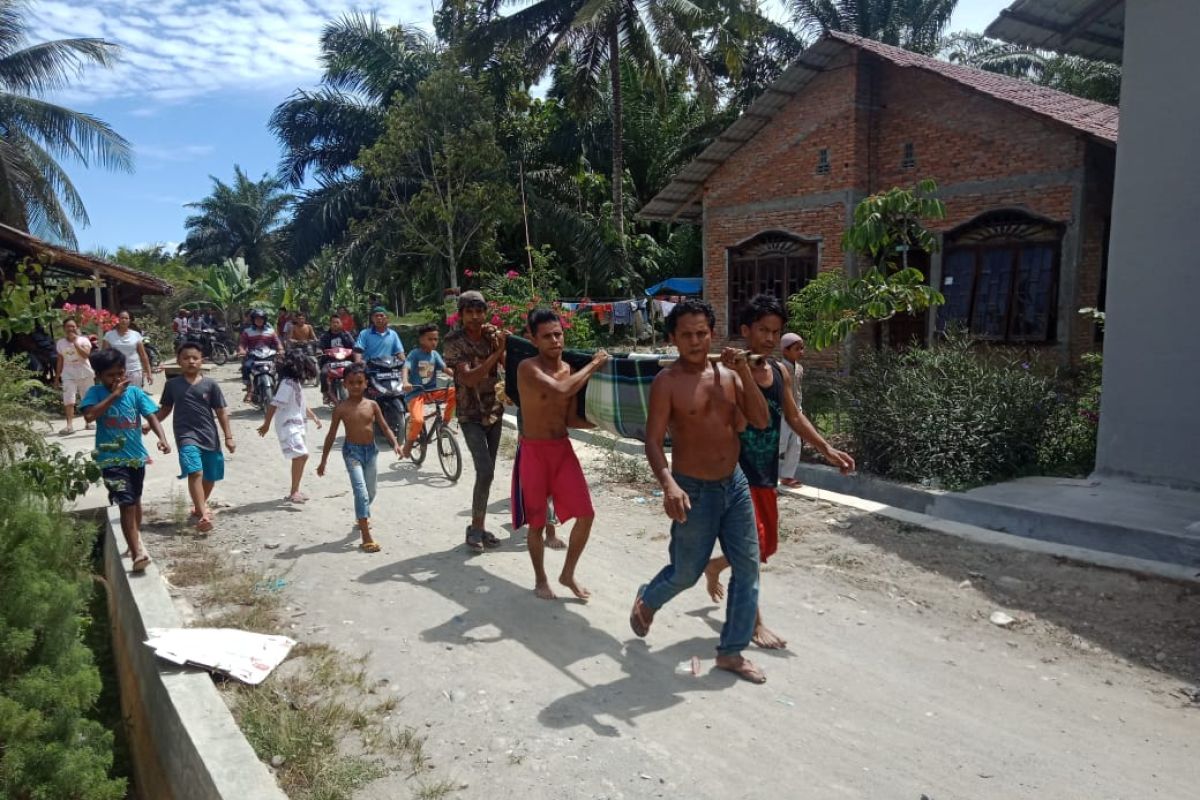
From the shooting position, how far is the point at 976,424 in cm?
770

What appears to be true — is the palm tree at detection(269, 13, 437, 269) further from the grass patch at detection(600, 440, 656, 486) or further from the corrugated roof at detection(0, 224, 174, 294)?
the grass patch at detection(600, 440, 656, 486)

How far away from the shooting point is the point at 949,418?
771 centimetres

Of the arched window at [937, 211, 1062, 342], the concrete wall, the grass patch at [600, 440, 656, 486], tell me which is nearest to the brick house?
the arched window at [937, 211, 1062, 342]

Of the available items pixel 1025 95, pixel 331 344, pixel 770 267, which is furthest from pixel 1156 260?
pixel 331 344

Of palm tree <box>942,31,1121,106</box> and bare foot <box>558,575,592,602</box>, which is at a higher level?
palm tree <box>942,31,1121,106</box>

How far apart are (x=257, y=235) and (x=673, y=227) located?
32.6 metres

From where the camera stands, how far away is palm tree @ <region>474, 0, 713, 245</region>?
59.5ft

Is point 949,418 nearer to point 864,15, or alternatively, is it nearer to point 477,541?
point 477,541

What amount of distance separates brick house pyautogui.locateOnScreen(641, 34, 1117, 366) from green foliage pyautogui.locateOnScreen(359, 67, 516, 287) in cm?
586

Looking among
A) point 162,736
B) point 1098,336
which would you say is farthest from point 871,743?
point 1098,336

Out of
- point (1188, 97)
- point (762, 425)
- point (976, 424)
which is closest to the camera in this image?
point (762, 425)

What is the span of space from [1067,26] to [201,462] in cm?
947

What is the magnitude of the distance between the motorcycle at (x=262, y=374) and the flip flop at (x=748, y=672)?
1154 cm

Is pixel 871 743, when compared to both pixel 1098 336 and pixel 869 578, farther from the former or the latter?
pixel 1098 336
